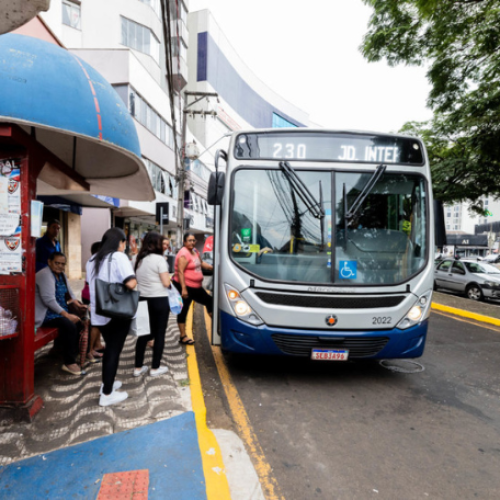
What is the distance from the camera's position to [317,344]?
4.00 metres

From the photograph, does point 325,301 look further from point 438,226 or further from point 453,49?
point 453,49

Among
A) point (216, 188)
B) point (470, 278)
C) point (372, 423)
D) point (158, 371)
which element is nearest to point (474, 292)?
point (470, 278)

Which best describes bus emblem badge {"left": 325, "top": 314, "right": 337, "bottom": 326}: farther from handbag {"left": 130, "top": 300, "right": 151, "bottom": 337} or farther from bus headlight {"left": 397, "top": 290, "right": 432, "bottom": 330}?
handbag {"left": 130, "top": 300, "right": 151, "bottom": 337}

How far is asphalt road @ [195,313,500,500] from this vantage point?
103 inches

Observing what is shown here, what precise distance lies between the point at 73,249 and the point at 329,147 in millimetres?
12775

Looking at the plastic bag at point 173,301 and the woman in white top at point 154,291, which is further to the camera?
the plastic bag at point 173,301

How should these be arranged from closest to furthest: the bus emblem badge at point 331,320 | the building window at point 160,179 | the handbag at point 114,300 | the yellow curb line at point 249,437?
the yellow curb line at point 249,437
the handbag at point 114,300
the bus emblem badge at point 331,320
the building window at point 160,179

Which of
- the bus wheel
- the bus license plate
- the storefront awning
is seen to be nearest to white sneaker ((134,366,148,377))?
the bus license plate

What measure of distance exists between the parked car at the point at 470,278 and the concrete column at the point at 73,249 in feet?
46.1

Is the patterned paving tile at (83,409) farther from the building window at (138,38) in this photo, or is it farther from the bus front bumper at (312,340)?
the building window at (138,38)

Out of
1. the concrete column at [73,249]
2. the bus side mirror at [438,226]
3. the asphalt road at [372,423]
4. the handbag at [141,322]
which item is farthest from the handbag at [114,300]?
the concrete column at [73,249]

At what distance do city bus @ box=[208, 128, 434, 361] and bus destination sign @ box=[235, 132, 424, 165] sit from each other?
0.04 ft

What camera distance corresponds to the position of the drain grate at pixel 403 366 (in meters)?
4.86

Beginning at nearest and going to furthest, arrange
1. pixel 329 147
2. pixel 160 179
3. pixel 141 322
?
pixel 141 322, pixel 329 147, pixel 160 179
